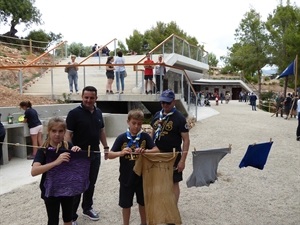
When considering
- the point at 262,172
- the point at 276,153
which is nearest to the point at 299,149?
the point at 276,153

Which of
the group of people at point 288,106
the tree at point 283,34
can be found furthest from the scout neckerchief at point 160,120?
the tree at point 283,34

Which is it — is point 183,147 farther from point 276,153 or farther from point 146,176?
point 276,153

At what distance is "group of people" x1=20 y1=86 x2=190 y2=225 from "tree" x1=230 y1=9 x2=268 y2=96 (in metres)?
29.7

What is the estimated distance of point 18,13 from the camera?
88.2ft

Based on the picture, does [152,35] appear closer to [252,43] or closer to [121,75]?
[252,43]

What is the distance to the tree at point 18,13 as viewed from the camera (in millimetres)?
26156

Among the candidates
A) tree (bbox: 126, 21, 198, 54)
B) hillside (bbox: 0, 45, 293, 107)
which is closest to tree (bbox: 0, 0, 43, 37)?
hillside (bbox: 0, 45, 293, 107)

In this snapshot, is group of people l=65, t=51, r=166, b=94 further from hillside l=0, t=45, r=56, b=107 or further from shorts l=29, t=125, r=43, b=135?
shorts l=29, t=125, r=43, b=135

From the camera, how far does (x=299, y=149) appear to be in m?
8.96

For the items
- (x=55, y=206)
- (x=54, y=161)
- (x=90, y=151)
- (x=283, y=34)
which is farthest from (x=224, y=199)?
(x=283, y=34)

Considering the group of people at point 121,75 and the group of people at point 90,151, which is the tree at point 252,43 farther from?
the group of people at point 90,151

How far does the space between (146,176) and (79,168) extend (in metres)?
0.70

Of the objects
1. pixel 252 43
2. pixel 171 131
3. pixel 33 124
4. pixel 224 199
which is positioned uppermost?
pixel 252 43

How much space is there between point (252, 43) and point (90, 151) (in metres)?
31.9
